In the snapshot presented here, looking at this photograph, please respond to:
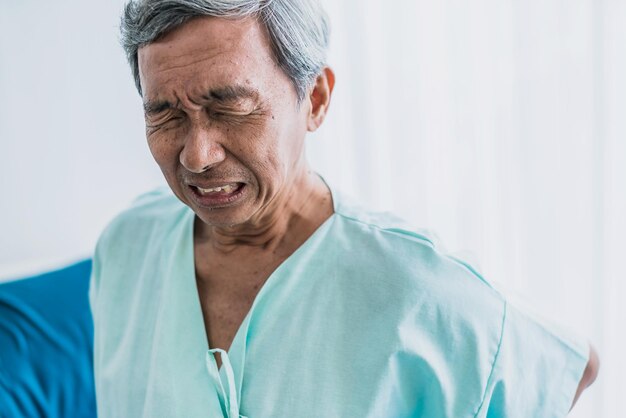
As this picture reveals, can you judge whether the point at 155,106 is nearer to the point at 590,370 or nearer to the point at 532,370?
the point at 532,370

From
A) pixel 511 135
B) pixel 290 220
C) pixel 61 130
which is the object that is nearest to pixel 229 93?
pixel 290 220

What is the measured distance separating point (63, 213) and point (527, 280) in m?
1.30

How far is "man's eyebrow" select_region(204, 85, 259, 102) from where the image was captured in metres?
0.88

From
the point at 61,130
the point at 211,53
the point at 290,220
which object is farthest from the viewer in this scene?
the point at 61,130

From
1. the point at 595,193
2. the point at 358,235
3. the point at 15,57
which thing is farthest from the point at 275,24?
the point at 15,57

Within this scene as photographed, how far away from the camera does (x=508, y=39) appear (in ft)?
5.20

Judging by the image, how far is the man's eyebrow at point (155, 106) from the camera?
0.92 m

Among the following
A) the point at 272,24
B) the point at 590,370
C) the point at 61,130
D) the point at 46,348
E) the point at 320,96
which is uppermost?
the point at 272,24

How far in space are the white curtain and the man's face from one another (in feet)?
2.61

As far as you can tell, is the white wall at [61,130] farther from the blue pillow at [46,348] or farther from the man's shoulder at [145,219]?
the man's shoulder at [145,219]

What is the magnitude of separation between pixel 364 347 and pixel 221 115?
0.38 m

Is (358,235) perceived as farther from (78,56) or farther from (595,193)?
(78,56)

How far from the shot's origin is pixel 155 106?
929 mm

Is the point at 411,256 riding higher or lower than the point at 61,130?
lower
